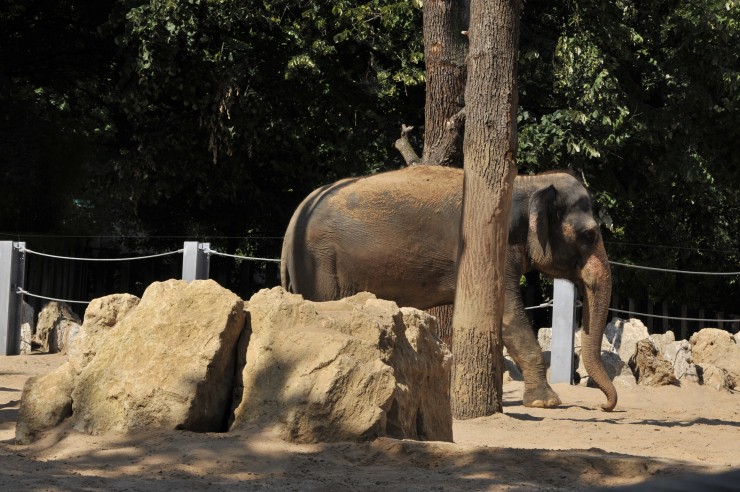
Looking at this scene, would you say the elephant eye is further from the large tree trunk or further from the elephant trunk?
the large tree trunk

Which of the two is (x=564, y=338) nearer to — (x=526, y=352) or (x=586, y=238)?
(x=586, y=238)

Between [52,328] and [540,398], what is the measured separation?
6.66 meters

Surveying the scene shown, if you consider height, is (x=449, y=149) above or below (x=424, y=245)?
above

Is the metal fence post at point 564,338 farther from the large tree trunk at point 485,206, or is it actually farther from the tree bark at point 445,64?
the large tree trunk at point 485,206

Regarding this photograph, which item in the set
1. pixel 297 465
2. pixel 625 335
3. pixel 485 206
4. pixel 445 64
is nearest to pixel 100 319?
pixel 297 465

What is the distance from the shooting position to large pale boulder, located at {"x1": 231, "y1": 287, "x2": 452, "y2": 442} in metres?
4.89

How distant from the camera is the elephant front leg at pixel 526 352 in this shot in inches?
353

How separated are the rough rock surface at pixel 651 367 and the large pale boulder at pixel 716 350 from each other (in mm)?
1407

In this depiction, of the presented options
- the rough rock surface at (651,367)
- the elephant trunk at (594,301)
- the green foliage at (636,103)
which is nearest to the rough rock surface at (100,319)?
the elephant trunk at (594,301)

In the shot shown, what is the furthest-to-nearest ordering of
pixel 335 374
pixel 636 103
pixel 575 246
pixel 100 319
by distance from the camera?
pixel 636 103, pixel 575 246, pixel 100 319, pixel 335 374

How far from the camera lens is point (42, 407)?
5.30 m

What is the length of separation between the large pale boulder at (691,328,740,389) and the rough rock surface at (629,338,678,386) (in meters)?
1.41

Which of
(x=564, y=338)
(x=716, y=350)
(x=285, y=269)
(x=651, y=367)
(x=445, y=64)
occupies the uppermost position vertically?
(x=445, y=64)

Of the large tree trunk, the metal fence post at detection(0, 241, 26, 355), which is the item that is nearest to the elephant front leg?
the large tree trunk
